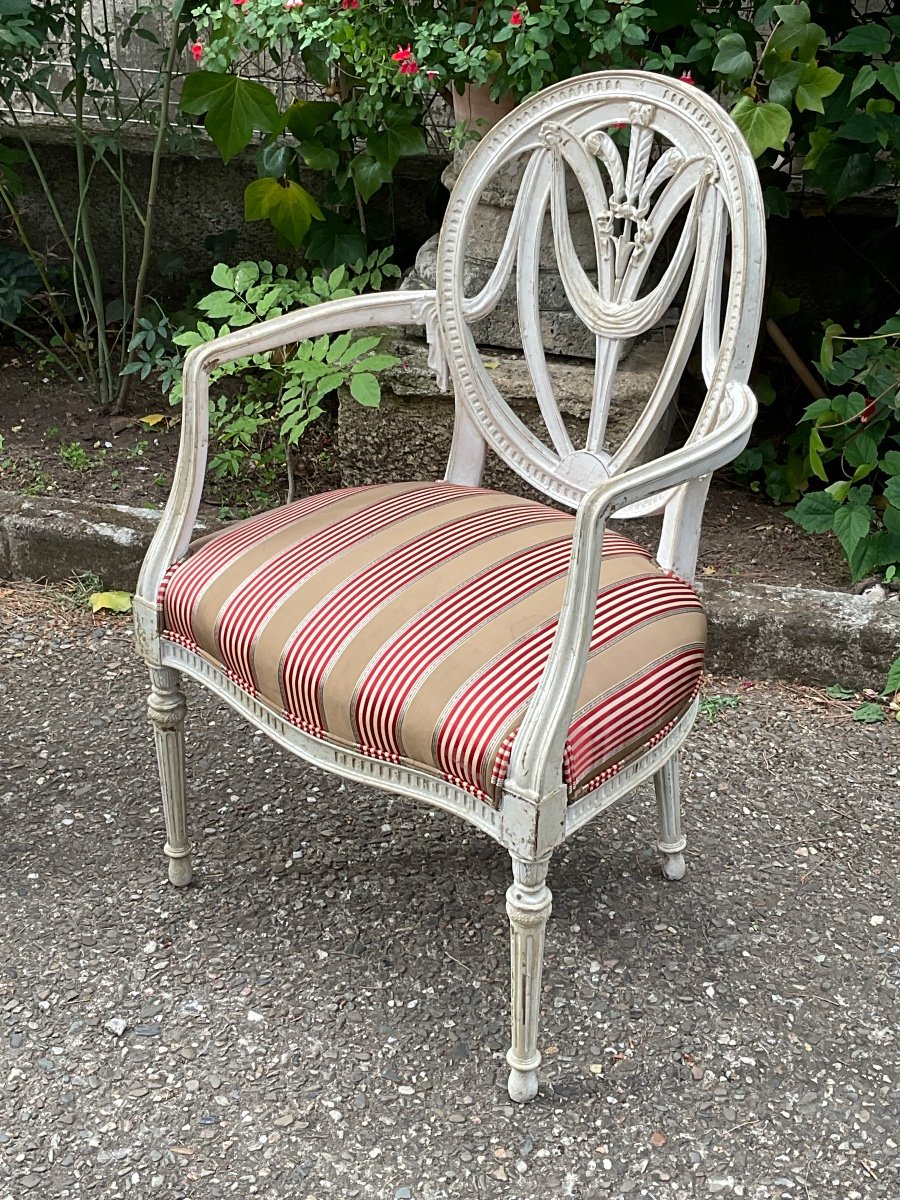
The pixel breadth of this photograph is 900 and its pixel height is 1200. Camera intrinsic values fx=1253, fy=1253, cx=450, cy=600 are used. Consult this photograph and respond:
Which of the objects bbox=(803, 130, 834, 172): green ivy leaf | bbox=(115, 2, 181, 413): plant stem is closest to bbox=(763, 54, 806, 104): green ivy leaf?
bbox=(803, 130, 834, 172): green ivy leaf

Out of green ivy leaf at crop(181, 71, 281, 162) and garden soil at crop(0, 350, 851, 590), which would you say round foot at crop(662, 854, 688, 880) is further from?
green ivy leaf at crop(181, 71, 281, 162)

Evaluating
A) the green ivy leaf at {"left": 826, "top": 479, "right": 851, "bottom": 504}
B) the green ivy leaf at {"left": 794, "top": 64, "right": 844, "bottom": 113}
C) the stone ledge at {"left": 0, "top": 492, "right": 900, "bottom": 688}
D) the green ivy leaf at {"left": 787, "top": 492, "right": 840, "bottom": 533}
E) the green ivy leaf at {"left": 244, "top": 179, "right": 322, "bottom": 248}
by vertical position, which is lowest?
the stone ledge at {"left": 0, "top": 492, "right": 900, "bottom": 688}

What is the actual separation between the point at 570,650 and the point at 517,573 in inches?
10.9

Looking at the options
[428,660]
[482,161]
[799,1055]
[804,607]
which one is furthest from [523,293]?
[799,1055]

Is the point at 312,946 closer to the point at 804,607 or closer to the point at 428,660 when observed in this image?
the point at 428,660

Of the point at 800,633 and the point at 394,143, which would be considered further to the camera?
the point at 394,143

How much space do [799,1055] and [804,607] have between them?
3.35ft

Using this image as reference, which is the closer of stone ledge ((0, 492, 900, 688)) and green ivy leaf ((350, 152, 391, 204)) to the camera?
stone ledge ((0, 492, 900, 688))

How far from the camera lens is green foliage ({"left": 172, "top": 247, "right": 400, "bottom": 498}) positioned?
240cm

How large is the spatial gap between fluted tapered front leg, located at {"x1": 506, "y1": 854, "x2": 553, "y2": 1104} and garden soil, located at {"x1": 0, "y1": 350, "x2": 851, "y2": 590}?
1330 mm

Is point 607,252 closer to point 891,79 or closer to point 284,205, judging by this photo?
point 891,79

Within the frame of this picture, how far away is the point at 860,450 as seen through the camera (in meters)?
2.61

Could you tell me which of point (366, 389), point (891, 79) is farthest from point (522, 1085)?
point (891, 79)

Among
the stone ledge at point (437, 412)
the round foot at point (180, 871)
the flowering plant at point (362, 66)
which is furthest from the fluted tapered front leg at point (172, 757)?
the flowering plant at point (362, 66)
